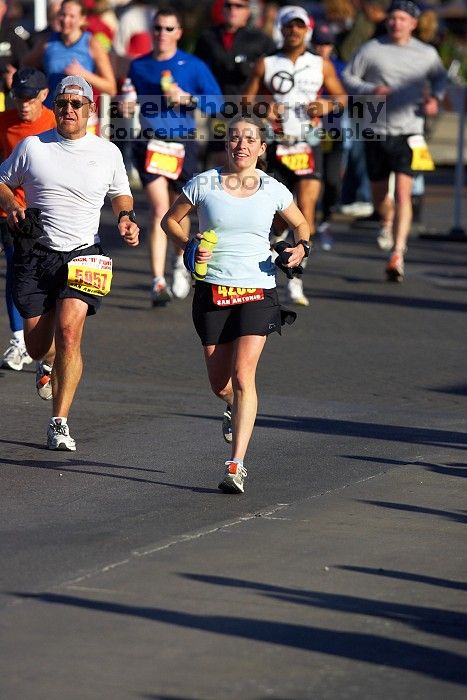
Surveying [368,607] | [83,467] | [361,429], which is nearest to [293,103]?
[361,429]

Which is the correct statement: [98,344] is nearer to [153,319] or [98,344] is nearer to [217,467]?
[153,319]

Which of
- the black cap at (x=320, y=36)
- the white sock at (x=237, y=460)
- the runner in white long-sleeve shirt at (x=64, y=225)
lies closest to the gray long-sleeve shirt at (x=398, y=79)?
the black cap at (x=320, y=36)

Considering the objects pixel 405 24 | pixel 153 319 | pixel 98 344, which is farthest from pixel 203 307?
pixel 405 24

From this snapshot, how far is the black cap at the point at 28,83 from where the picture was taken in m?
10.4

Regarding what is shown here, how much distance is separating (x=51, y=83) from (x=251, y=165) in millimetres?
6077

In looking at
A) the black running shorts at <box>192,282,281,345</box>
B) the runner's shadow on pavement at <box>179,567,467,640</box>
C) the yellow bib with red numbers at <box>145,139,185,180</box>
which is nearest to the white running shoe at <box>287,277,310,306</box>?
the yellow bib with red numbers at <box>145,139,185,180</box>

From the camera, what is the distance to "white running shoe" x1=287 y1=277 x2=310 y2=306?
46.6 feet

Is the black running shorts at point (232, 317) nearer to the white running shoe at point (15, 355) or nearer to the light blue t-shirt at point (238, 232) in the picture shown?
the light blue t-shirt at point (238, 232)

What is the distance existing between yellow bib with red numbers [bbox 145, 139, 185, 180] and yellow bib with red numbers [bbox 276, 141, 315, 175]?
→ 0.95m

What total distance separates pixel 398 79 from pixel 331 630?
10.4 metres

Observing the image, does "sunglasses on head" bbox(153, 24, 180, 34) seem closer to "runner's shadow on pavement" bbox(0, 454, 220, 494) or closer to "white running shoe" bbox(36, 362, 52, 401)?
"white running shoe" bbox(36, 362, 52, 401)

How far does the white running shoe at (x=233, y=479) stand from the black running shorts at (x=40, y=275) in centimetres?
153

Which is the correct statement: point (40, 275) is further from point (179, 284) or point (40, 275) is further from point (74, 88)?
point (179, 284)

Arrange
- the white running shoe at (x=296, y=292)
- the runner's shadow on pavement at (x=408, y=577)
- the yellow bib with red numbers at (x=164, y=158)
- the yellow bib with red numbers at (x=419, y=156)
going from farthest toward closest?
the yellow bib with red numbers at (x=419, y=156) < the white running shoe at (x=296, y=292) < the yellow bib with red numbers at (x=164, y=158) < the runner's shadow on pavement at (x=408, y=577)
